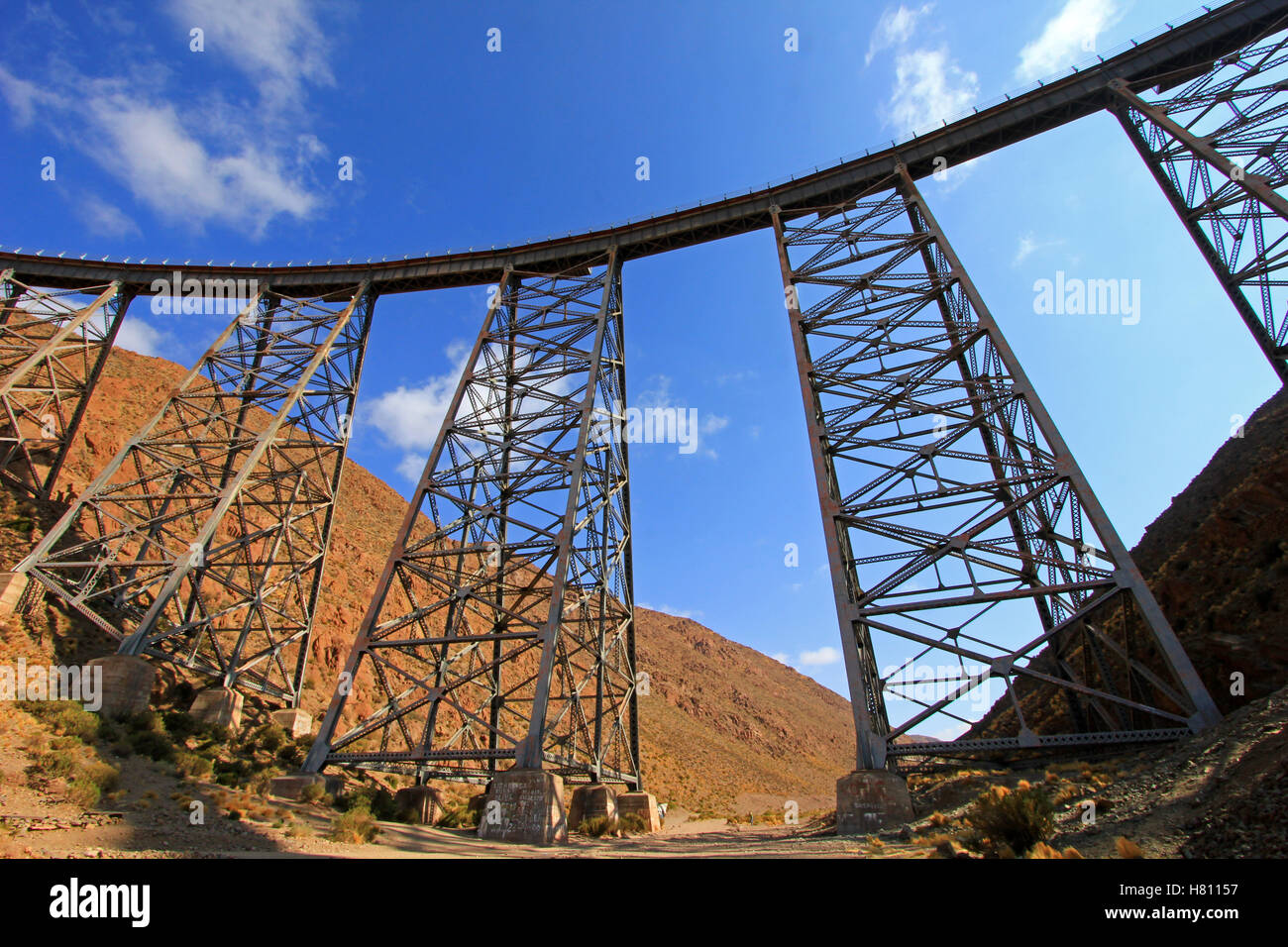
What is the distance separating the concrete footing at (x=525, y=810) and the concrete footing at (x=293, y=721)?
7.34 metres

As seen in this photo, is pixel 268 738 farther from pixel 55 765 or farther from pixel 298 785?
pixel 55 765

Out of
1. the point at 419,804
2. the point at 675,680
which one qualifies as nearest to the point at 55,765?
Answer: the point at 419,804

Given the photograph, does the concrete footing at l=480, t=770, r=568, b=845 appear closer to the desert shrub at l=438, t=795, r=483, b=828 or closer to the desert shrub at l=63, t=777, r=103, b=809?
the desert shrub at l=438, t=795, r=483, b=828

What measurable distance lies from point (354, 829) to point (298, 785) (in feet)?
10.5

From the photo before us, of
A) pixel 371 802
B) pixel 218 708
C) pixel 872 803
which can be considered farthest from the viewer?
pixel 218 708

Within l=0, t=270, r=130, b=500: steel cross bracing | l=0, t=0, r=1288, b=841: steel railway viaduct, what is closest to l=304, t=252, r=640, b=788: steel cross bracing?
A: l=0, t=0, r=1288, b=841: steel railway viaduct

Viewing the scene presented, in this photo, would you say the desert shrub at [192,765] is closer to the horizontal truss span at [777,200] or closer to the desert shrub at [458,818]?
the desert shrub at [458,818]

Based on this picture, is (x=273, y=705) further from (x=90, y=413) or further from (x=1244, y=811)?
(x=90, y=413)

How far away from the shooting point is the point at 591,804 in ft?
45.5

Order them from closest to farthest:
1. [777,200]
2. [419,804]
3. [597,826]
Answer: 1. [419,804]
2. [597,826]
3. [777,200]

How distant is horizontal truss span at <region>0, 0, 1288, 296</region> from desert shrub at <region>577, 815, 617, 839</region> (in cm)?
1456

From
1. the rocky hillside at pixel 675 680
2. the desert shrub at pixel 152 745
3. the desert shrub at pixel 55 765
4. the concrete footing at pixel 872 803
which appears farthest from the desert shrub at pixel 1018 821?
the rocky hillside at pixel 675 680

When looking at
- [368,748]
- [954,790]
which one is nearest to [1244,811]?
[954,790]
